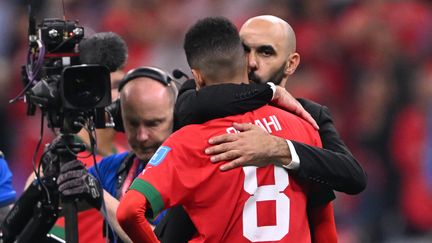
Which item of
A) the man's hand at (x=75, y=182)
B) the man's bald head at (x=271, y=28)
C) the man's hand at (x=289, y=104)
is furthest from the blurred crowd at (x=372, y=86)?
the man's hand at (x=289, y=104)

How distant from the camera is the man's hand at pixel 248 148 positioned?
12.3 ft

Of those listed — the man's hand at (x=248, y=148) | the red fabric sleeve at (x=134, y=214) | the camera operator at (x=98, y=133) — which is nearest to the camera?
the red fabric sleeve at (x=134, y=214)

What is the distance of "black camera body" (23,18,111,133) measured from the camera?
4.28 m

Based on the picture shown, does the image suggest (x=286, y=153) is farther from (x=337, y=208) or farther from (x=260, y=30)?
(x=337, y=208)

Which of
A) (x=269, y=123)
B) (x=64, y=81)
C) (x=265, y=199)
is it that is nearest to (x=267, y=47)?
(x=269, y=123)

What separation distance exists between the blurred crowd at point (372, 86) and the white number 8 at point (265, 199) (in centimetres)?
297

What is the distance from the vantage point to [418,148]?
738cm

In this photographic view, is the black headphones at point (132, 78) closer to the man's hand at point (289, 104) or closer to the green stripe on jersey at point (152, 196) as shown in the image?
the man's hand at point (289, 104)

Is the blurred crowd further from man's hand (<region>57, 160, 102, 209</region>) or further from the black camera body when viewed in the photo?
man's hand (<region>57, 160, 102, 209</region>)

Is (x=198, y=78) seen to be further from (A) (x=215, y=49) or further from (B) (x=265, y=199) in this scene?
(B) (x=265, y=199)

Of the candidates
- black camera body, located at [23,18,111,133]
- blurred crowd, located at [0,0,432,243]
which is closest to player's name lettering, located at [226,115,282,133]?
black camera body, located at [23,18,111,133]

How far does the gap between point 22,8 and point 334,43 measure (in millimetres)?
3004

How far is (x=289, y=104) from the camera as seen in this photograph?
4016 mm

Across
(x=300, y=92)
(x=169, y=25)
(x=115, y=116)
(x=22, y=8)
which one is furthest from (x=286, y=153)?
(x=22, y=8)
